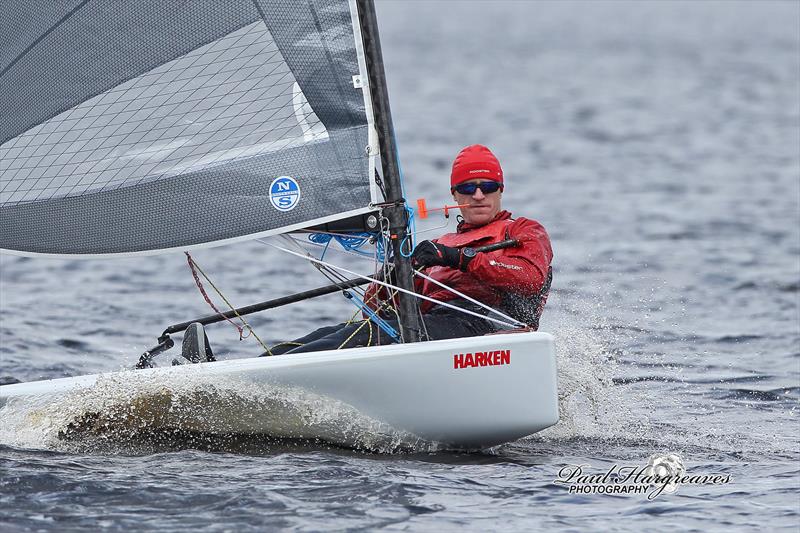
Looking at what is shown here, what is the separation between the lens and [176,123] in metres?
5.40

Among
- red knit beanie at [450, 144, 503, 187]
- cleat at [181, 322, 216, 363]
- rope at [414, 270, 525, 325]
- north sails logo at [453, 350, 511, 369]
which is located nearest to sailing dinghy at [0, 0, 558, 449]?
north sails logo at [453, 350, 511, 369]

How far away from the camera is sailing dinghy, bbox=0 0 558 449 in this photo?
16.9 ft

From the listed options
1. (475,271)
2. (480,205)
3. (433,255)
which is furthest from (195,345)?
(480,205)

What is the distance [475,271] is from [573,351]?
1500 mm

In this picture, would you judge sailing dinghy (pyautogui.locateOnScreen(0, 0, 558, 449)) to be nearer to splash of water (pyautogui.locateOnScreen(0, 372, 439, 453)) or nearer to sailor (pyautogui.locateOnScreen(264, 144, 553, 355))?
splash of water (pyautogui.locateOnScreen(0, 372, 439, 453))

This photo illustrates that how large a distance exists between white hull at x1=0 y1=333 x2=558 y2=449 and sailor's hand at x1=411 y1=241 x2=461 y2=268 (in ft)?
1.15

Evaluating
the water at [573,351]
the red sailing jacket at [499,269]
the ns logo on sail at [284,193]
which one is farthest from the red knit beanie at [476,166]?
the water at [573,351]

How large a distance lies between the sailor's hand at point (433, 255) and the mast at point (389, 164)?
50mm

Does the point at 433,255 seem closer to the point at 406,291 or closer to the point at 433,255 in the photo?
the point at 433,255

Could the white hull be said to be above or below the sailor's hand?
below

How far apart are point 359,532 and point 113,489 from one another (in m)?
0.99

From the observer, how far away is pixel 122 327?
8625mm

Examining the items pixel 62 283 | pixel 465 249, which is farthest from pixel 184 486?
pixel 62 283

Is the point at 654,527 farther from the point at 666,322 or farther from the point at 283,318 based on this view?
the point at 283,318
